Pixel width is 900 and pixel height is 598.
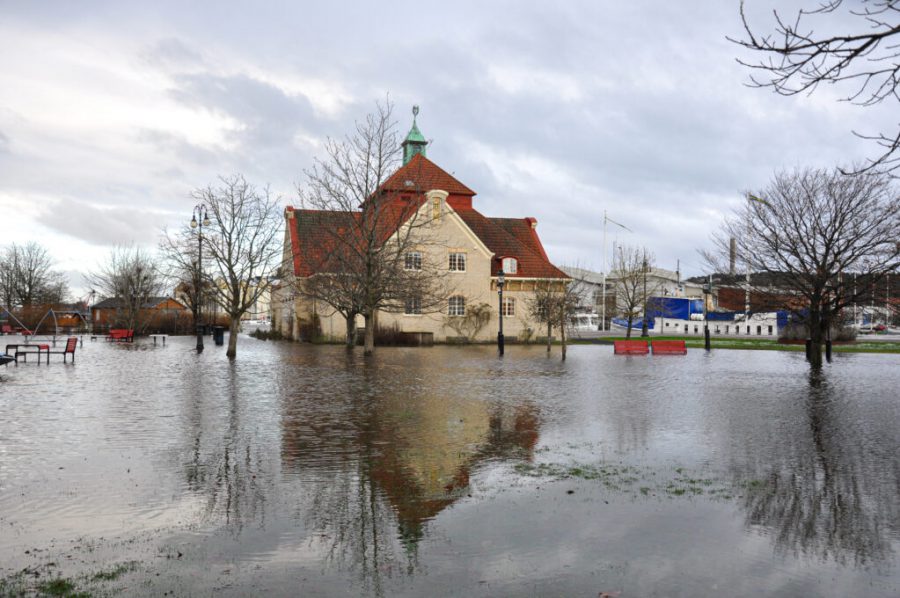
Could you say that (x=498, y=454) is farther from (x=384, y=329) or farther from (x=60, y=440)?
(x=384, y=329)

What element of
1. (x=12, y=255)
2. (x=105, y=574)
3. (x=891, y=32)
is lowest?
(x=105, y=574)

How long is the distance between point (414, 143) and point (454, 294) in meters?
16.3

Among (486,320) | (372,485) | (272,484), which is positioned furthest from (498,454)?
(486,320)

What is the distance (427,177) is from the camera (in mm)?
52469

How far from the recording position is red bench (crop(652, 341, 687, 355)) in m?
38.6

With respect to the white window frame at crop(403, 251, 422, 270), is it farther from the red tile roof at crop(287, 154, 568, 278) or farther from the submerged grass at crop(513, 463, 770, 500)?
the submerged grass at crop(513, 463, 770, 500)

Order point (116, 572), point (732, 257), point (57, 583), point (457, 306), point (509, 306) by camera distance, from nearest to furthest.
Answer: point (57, 583) → point (116, 572) → point (732, 257) → point (457, 306) → point (509, 306)

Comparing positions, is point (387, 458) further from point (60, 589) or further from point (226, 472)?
point (60, 589)

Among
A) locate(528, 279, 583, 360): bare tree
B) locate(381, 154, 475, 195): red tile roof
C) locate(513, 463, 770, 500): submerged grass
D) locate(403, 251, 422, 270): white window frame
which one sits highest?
locate(381, 154, 475, 195): red tile roof

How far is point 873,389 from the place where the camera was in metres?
20.9

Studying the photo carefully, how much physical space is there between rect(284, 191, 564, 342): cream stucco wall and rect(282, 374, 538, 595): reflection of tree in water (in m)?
30.7

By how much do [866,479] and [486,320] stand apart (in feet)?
135

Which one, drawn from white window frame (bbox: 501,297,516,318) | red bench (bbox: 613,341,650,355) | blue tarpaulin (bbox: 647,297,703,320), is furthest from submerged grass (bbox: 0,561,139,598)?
blue tarpaulin (bbox: 647,297,703,320)

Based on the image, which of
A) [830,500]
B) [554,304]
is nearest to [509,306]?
[554,304]
